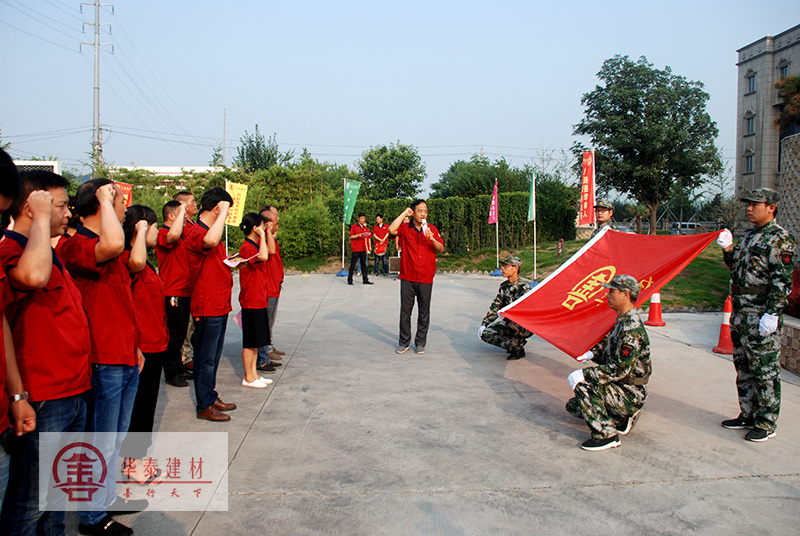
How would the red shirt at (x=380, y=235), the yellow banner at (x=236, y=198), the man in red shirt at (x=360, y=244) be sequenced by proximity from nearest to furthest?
1. the yellow banner at (x=236, y=198)
2. the man in red shirt at (x=360, y=244)
3. the red shirt at (x=380, y=235)

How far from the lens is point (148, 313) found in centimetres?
358

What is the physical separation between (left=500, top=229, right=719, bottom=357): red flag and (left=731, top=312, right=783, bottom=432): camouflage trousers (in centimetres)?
97

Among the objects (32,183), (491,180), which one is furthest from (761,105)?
(32,183)

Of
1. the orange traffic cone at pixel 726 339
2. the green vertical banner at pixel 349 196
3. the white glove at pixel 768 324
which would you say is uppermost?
the green vertical banner at pixel 349 196

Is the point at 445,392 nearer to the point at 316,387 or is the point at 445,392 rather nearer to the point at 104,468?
the point at 316,387

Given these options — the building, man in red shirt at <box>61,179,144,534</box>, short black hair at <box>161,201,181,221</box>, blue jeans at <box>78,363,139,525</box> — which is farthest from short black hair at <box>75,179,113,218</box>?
the building

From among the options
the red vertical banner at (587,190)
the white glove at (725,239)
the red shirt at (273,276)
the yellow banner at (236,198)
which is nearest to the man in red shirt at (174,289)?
the red shirt at (273,276)

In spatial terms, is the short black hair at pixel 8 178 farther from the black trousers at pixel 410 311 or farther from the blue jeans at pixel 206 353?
the black trousers at pixel 410 311

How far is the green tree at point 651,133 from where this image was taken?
27562 millimetres

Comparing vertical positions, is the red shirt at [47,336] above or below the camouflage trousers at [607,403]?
above

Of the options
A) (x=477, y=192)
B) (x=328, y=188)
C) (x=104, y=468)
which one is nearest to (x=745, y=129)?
(x=477, y=192)

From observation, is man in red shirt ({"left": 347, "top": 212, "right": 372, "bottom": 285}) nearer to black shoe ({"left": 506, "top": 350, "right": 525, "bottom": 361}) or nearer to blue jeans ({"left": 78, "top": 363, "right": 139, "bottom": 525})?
black shoe ({"left": 506, "top": 350, "right": 525, "bottom": 361})

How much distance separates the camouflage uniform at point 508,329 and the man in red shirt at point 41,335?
497 cm

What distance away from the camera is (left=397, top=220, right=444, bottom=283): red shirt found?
7.09m
